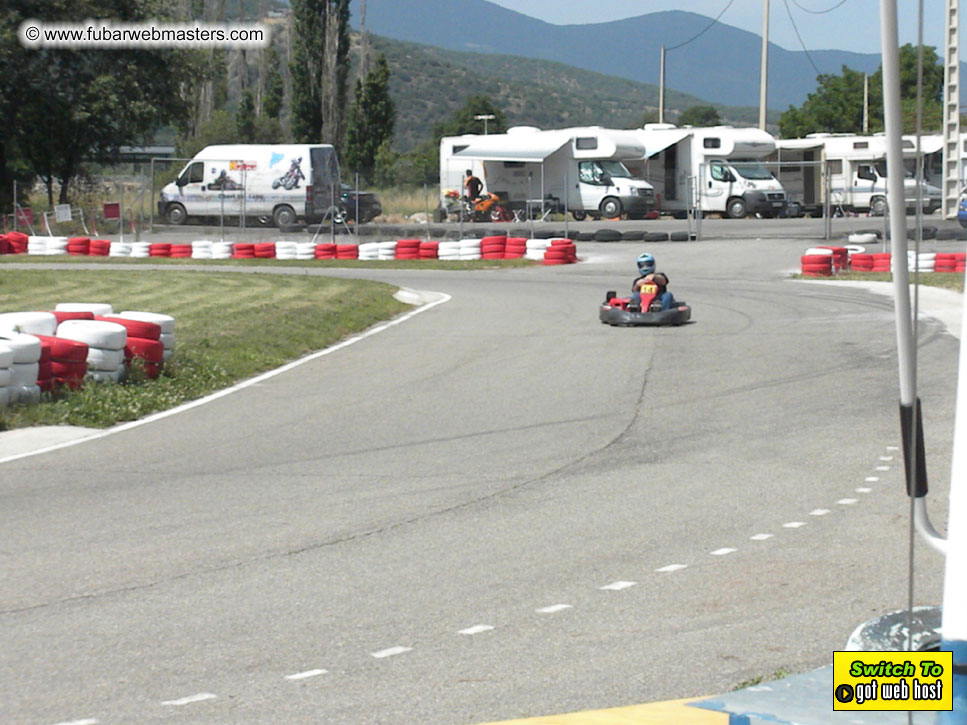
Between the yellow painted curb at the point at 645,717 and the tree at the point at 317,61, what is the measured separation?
64.4 meters

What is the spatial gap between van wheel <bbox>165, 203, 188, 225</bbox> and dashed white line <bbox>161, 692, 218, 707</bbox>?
36040mm

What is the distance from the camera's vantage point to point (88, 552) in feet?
22.1

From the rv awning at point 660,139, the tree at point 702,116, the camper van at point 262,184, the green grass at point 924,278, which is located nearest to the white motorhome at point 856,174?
the rv awning at point 660,139

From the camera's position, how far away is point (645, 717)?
4.11 meters

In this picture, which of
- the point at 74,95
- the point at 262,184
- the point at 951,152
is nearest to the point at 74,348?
the point at 951,152

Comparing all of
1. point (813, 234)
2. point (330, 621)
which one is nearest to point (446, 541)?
point (330, 621)

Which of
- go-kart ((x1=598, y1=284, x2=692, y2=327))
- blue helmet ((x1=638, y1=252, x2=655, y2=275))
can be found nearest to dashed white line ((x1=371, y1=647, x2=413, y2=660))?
go-kart ((x1=598, y1=284, x2=692, y2=327))

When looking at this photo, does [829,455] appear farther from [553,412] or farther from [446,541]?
[446,541]

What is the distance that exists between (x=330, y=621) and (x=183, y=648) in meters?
0.64

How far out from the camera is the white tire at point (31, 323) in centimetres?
1213

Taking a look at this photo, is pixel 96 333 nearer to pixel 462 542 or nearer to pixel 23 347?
pixel 23 347

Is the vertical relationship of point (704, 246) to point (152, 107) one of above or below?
below

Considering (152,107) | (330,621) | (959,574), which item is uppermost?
(152,107)

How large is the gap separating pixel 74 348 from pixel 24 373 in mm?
690
